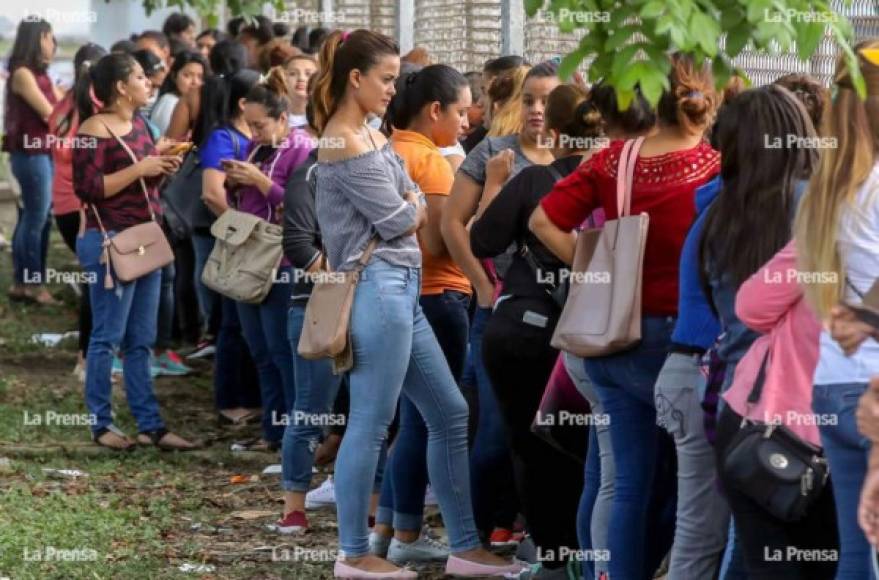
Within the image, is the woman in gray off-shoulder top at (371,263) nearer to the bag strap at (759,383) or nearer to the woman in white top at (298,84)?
the bag strap at (759,383)

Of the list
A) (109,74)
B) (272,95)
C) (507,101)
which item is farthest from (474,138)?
(109,74)

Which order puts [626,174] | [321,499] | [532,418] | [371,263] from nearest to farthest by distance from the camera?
[626,174] < [371,263] < [532,418] < [321,499]

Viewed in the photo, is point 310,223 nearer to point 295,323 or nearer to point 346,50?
point 295,323

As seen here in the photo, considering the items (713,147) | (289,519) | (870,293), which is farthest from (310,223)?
(870,293)

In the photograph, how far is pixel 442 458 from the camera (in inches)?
259

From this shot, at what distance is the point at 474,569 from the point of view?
6711mm

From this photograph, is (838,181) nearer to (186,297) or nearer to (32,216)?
(186,297)

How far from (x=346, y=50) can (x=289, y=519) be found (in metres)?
2.29

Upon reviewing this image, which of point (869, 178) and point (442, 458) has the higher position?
point (869, 178)

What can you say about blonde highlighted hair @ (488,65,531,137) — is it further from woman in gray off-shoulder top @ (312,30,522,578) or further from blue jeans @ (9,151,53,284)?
blue jeans @ (9,151,53,284)

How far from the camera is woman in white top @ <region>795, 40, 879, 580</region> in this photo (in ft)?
13.3

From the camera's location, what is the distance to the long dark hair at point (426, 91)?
678 centimetres

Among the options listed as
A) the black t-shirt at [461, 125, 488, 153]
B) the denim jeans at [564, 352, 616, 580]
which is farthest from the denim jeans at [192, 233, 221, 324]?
the denim jeans at [564, 352, 616, 580]

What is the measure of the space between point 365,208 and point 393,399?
706 millimetres
